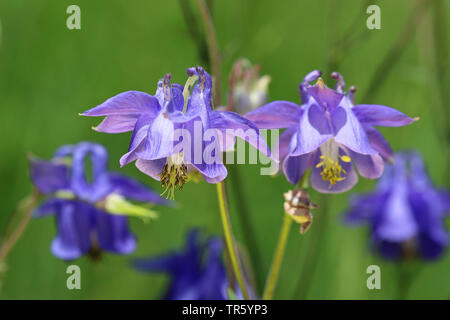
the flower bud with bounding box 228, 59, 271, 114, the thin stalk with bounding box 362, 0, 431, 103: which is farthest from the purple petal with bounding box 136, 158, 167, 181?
the thin stalk with bounding box 362, 0, 431, 103

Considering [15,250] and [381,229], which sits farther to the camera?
[15,250]

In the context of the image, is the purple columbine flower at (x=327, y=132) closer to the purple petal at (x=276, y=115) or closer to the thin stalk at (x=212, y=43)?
the purple petal at (x=276, y=115)

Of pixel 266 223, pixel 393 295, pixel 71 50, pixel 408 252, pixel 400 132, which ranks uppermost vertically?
pixel 71 50

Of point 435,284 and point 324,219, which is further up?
point 324,219

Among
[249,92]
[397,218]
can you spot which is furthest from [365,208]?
[249,92]

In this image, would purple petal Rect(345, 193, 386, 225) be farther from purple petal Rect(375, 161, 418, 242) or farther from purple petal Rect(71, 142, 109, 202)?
purple petal Rect(71, 142, 109, 202)

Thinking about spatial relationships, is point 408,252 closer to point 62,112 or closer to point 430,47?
point 430,47
